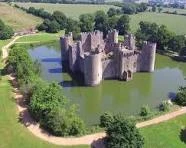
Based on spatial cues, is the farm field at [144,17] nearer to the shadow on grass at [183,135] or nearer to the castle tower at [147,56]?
the castle tower at [147,56]

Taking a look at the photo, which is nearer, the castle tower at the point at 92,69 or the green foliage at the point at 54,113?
the green foliage at the point at 54,113

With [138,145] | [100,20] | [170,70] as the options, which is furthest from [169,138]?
[100,20]

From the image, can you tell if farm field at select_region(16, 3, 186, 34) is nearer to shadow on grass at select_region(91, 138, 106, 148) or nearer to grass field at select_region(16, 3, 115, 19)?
grass field at select_region(16, 3, 115, 19)

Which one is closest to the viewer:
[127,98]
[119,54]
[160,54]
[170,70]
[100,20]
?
[127,98]

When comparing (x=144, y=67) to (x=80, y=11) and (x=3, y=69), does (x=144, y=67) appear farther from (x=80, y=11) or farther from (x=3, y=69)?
(x=80, y=11)

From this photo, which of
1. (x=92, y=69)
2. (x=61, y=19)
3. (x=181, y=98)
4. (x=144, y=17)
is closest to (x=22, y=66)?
(x=92, y=69)

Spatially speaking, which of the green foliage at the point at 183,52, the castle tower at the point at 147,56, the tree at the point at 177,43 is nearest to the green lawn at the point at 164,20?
the tree at the point at 177,43
